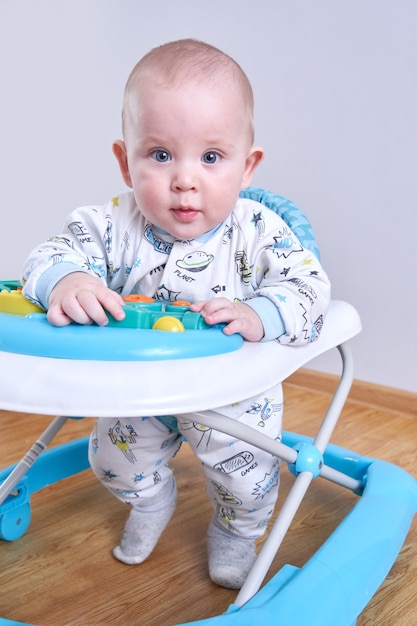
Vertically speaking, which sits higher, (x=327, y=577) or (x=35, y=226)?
(x=327, y=577)

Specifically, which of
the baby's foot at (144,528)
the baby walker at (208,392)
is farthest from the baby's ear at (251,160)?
the baby's foot at (144,528)

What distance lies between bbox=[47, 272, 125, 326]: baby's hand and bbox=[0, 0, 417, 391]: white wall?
104 centimetres

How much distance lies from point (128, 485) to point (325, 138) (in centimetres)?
104

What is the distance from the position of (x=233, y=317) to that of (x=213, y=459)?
26 cm

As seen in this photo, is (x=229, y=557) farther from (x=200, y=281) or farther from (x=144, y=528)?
(x=200, y=281)

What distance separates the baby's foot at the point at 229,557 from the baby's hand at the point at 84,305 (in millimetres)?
432

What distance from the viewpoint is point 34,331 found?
601 mm

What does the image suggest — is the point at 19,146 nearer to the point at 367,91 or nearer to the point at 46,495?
the point at 367,91

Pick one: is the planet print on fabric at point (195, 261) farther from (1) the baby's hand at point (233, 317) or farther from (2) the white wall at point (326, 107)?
(2) the white wall at point (326, 107)

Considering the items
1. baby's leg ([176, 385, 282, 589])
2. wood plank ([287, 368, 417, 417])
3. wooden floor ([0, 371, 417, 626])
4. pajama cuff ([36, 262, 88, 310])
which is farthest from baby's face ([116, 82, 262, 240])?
wood plank ([287, 368, 417, 417])

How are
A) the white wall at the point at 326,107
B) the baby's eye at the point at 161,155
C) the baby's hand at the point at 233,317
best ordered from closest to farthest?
the baby's hand at the point at 233,317 < the baby's eye at the point at 161,155 < the white wall at the point at 326,107

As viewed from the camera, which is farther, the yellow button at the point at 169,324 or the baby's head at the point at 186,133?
the baby's head at the point at 186,133

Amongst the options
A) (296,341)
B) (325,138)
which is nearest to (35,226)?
(325,138)

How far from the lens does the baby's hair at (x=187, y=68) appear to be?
0.73 metres
